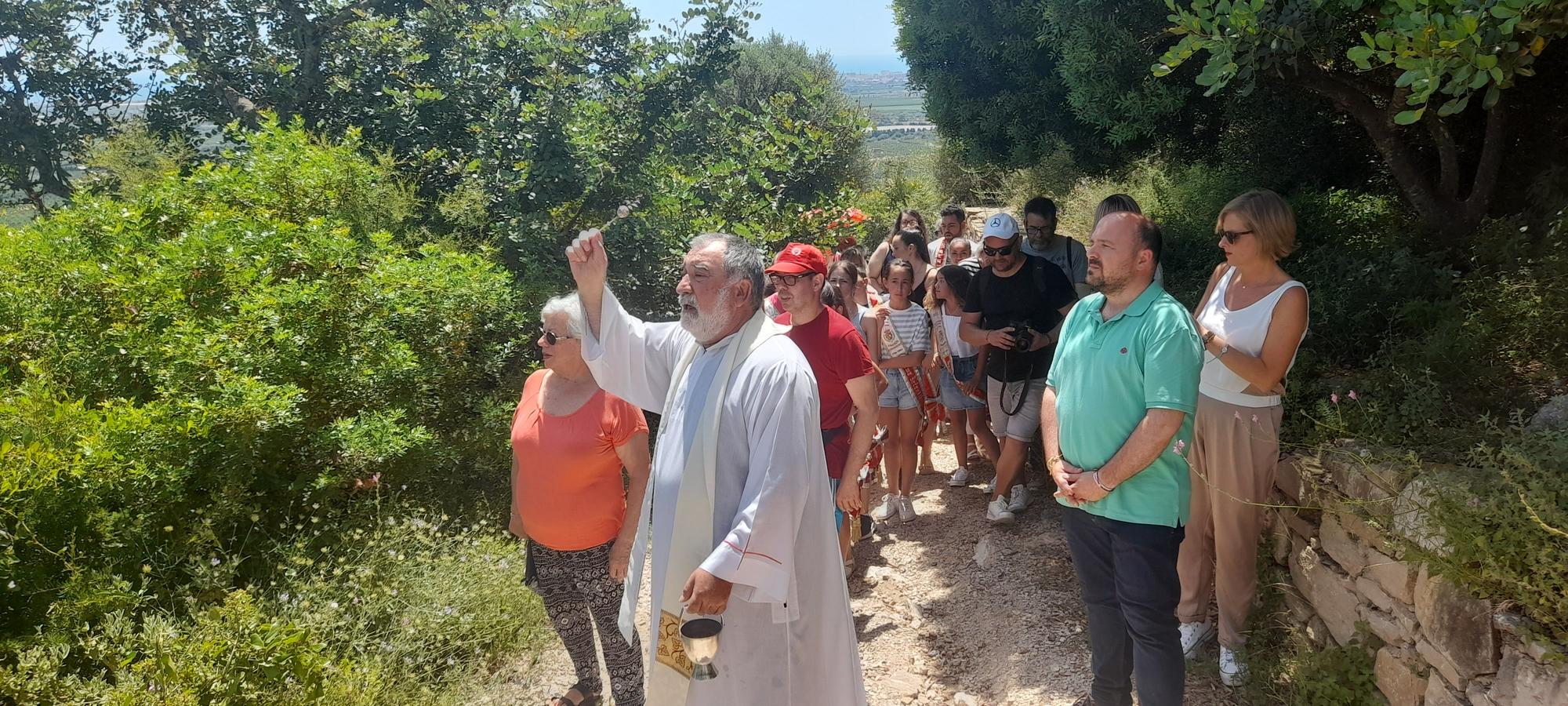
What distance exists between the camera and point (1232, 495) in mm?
3445

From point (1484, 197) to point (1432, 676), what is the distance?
9.76 feet

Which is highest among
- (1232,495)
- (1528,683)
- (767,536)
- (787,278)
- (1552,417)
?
(787,278)

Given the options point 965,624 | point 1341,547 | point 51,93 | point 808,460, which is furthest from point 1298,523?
point 51,93

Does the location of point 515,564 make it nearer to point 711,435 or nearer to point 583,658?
point 583,658

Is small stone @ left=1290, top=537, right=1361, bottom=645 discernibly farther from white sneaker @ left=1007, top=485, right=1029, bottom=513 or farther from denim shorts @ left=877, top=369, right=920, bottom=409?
denim shorts @ left=877, top=369, right=920, bottom=409

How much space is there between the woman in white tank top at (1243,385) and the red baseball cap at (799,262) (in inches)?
62.7

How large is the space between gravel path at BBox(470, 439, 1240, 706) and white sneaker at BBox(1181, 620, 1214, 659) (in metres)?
0.08

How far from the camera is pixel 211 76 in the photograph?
8.60 metres

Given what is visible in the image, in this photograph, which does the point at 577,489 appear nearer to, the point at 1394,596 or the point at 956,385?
the point at 1394,596

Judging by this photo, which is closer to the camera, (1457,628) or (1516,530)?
(1516,530)

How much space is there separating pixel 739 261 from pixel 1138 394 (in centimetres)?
139

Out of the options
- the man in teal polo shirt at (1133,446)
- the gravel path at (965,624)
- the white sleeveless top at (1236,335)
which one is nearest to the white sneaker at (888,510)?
the gravel path at (965,624)

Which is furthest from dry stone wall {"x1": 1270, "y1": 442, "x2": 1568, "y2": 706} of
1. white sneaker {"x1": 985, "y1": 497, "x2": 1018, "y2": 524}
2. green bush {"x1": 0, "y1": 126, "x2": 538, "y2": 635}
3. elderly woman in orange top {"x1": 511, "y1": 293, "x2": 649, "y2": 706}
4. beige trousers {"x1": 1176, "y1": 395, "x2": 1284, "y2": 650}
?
green bush {"x1": 0, "y1": 126, "x2": 538, "y2": 635}

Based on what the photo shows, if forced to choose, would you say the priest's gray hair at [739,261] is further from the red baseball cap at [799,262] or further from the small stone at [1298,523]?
the small stone at [1298,523]
